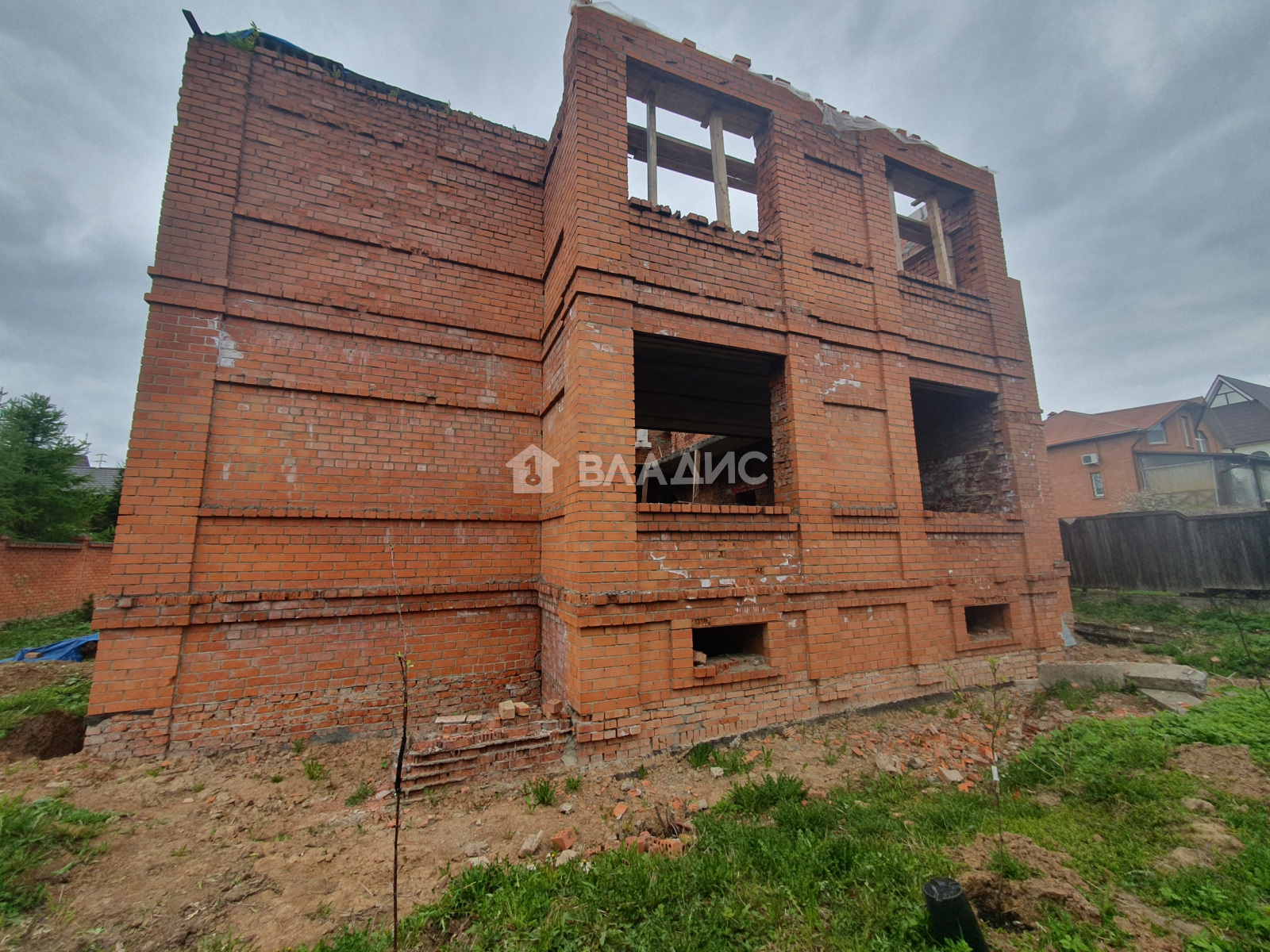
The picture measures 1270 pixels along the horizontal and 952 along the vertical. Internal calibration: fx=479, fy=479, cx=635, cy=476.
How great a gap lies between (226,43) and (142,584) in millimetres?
5186

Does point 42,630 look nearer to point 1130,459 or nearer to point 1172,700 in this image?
point 1172,700

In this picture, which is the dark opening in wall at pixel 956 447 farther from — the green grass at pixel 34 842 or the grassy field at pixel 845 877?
the green grass at pixel 34 842

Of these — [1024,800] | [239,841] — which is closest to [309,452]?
[239,841]

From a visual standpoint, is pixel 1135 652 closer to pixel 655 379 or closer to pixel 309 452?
pixel 655 379

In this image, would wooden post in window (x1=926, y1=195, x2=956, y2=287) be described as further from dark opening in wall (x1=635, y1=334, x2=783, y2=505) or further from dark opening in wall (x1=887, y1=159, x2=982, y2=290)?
dark opening in wall (x1=635, y1=334, x2=783, y2=505)

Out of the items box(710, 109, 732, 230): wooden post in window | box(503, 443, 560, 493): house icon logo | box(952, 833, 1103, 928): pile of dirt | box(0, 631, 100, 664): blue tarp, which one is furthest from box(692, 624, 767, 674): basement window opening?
box(0, 631, 100, 664): blue tarp

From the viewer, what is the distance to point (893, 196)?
6289mm

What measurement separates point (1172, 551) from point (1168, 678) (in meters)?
7.58

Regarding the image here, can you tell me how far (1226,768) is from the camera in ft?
11.2

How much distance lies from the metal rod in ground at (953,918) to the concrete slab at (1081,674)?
4.88 meters

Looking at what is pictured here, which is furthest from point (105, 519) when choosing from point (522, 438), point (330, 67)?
point (522, 438)

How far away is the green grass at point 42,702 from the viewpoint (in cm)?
430

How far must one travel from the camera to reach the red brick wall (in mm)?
11688

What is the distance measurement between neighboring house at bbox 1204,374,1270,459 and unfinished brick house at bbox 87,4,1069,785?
126 feet
